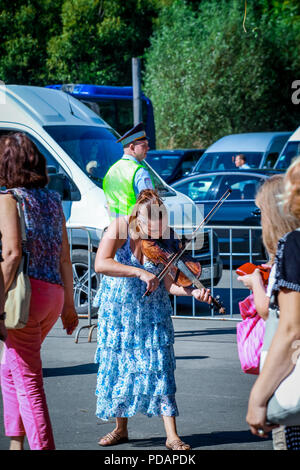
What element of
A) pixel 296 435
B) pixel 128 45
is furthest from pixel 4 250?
Result: pixel 128 45

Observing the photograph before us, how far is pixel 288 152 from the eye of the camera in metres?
17.9

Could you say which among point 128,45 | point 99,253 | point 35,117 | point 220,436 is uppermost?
point 128,45

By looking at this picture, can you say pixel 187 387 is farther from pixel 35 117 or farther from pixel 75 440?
pixel 35 117

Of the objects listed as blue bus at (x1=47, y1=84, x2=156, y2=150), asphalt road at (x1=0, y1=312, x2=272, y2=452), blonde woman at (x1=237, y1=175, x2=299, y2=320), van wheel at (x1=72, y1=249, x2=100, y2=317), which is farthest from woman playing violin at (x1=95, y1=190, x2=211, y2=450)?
blue bus at (x1=47, y1=84, x2=156, y2=150)

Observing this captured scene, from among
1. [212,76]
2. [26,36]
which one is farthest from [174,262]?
[26,36]

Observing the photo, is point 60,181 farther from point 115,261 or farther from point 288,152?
point 288,152

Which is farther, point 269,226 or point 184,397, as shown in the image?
point 184,397

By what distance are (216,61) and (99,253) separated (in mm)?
27388

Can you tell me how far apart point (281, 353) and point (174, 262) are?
1.98 meters

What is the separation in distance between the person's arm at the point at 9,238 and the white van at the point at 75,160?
5062 mm

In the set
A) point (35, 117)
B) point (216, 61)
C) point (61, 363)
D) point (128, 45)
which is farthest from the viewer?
point (128, 45)

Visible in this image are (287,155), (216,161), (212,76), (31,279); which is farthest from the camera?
(212,76)

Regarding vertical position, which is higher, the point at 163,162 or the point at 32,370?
the point at 163,162

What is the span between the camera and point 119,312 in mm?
5023
